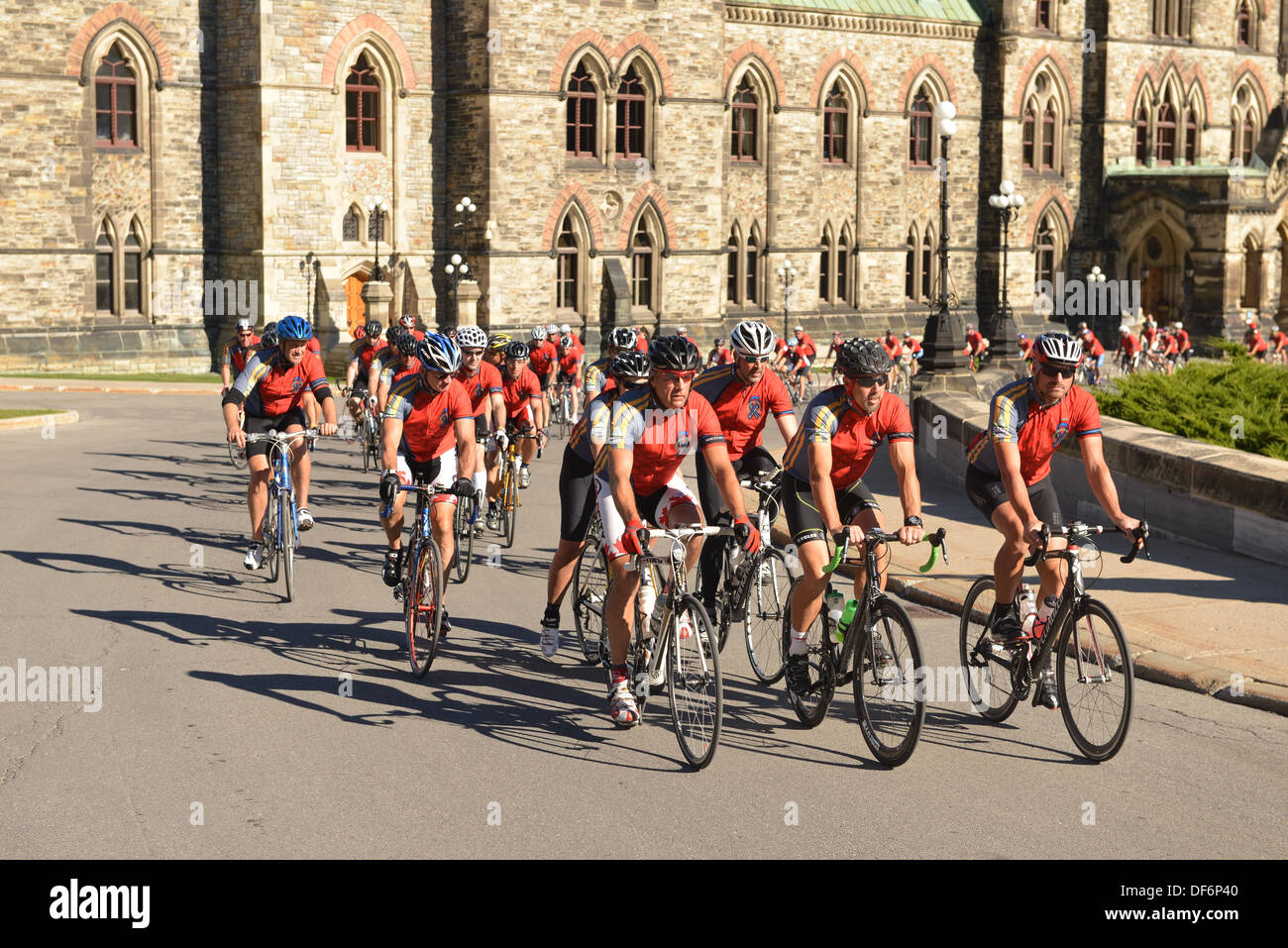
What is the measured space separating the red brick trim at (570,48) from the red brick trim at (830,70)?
868 centimetres

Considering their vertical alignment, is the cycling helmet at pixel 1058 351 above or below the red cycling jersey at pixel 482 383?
above

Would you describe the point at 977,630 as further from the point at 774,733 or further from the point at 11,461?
the point at 11,461

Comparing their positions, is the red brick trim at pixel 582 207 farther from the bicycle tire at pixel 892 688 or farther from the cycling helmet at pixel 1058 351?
the bicycle tire at pixel 892 688

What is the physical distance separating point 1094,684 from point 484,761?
294 centimetres

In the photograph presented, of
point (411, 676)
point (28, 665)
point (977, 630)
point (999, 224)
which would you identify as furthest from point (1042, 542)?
point (999, 224)

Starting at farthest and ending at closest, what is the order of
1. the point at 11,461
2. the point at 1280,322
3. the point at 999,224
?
the point at 1280,322
the point at 999,224
the point at 11,461

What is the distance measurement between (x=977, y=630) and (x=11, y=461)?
53.5 ft

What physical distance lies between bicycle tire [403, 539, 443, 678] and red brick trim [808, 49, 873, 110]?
42.9 meters

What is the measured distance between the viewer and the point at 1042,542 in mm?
8688

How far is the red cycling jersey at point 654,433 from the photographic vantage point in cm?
885

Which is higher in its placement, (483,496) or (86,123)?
(86,123)

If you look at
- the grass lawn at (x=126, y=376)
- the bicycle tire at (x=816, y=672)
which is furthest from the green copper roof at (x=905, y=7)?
the bicycle tire at (x=816, y=672)

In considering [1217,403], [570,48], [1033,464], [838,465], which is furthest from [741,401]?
[570,48]

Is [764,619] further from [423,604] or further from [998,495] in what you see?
[423,604]
